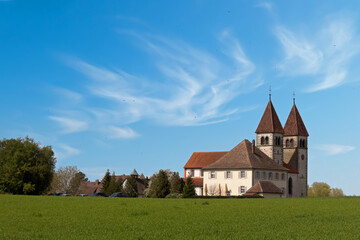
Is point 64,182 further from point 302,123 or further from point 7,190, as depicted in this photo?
point 302,123

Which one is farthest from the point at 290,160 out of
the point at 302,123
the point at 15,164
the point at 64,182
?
the point at 15,164

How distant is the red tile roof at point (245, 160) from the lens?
101m

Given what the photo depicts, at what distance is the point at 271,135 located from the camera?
382ft

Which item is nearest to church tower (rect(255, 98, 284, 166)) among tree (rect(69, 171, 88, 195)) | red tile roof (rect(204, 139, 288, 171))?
red tile roof (rect(204, 139, 288, 171))

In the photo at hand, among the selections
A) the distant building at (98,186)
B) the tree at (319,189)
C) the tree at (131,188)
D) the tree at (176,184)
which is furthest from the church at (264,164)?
the tree at (319,189)

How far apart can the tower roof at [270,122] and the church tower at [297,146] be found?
24.1ft

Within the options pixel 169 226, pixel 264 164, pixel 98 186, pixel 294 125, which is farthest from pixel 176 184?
pixel 169 226

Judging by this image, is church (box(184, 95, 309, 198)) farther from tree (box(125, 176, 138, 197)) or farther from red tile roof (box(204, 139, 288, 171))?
tree (box(125, 176, 138, 197))

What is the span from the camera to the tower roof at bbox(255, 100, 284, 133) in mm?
117062

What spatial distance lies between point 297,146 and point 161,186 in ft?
124

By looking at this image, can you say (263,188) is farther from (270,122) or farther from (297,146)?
(297,146)

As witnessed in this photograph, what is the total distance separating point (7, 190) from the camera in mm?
84000

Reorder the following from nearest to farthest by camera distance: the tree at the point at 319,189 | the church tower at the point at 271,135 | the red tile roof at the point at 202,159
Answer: the church tower at the point at 271,135 → the red tile roof at the point at 202,159 → the tree at the point at 319,189

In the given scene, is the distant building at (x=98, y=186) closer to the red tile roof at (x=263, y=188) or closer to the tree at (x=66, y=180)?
the tree at (x=66, y=180)
